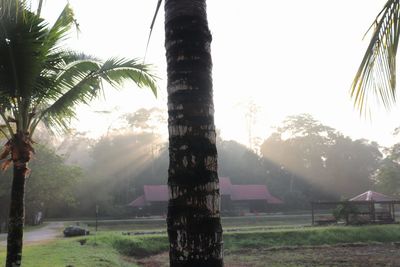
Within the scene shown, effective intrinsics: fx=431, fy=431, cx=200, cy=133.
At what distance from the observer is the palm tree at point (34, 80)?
668 cm

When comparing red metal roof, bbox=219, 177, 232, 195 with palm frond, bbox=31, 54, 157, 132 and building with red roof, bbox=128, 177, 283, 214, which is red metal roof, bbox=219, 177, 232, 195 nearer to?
building with red roof, bbox=128, 177, 283, 214

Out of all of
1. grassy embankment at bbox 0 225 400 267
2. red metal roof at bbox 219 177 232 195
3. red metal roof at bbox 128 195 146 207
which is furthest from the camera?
red metal roof at bbox 219 177 232 195

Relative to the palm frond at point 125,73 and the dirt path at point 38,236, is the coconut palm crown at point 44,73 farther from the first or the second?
the dirt path at point 38,236

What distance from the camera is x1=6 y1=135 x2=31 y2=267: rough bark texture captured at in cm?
708

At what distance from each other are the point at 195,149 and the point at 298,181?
56.7 m

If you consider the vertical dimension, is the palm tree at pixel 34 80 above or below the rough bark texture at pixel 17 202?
above

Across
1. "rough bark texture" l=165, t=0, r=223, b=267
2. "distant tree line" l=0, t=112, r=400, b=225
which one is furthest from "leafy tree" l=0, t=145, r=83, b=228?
"rough bark texture" l=165, t=0, r=223, b=267

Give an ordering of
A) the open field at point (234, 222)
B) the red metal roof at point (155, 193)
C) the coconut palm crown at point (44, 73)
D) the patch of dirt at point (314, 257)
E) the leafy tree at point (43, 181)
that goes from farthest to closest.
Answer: the red metal roof at point (155, 193)
the open field at point (234, 222)
the leafy tree at point (43, 181)
the patch of dirt at point (314, 257)
the coconut palm crown at point (44, 73)

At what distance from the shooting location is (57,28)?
24.2 ft

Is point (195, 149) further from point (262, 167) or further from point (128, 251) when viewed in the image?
point (262, 167)

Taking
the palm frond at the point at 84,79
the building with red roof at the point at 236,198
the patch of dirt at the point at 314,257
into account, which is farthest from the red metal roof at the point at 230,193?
the palm frond at the point at 84,79

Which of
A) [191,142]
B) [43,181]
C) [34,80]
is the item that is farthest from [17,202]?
[43,181]

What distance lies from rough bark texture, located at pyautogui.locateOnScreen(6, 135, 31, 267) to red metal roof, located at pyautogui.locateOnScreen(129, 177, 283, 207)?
3777 cm

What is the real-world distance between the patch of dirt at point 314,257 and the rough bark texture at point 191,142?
14179mm
